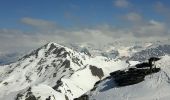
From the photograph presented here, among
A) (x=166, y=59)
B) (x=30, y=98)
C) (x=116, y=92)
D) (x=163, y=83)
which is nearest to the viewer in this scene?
(x=163, y=83)

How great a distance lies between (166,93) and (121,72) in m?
18.7

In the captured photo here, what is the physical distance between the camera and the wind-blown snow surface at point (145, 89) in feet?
241

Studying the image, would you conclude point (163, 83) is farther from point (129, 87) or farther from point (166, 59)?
point (166, 59)

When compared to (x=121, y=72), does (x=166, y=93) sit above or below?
below

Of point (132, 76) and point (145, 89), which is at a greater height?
point (132, 76)

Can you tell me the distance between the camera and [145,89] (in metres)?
77.2

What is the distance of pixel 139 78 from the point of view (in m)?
82.4

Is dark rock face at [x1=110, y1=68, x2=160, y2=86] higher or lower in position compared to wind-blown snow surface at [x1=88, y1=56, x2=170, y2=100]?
higher

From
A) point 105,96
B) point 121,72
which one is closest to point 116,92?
point 105,96

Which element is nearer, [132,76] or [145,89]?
[145,89]

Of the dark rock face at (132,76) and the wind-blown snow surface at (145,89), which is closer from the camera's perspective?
the wind-blown snow surface at (145,89)

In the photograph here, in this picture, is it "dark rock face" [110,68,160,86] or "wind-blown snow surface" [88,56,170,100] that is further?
"dark rock face" [110,68,160,86]

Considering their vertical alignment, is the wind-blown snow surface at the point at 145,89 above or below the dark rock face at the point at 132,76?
below

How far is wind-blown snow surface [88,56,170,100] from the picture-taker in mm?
73338
